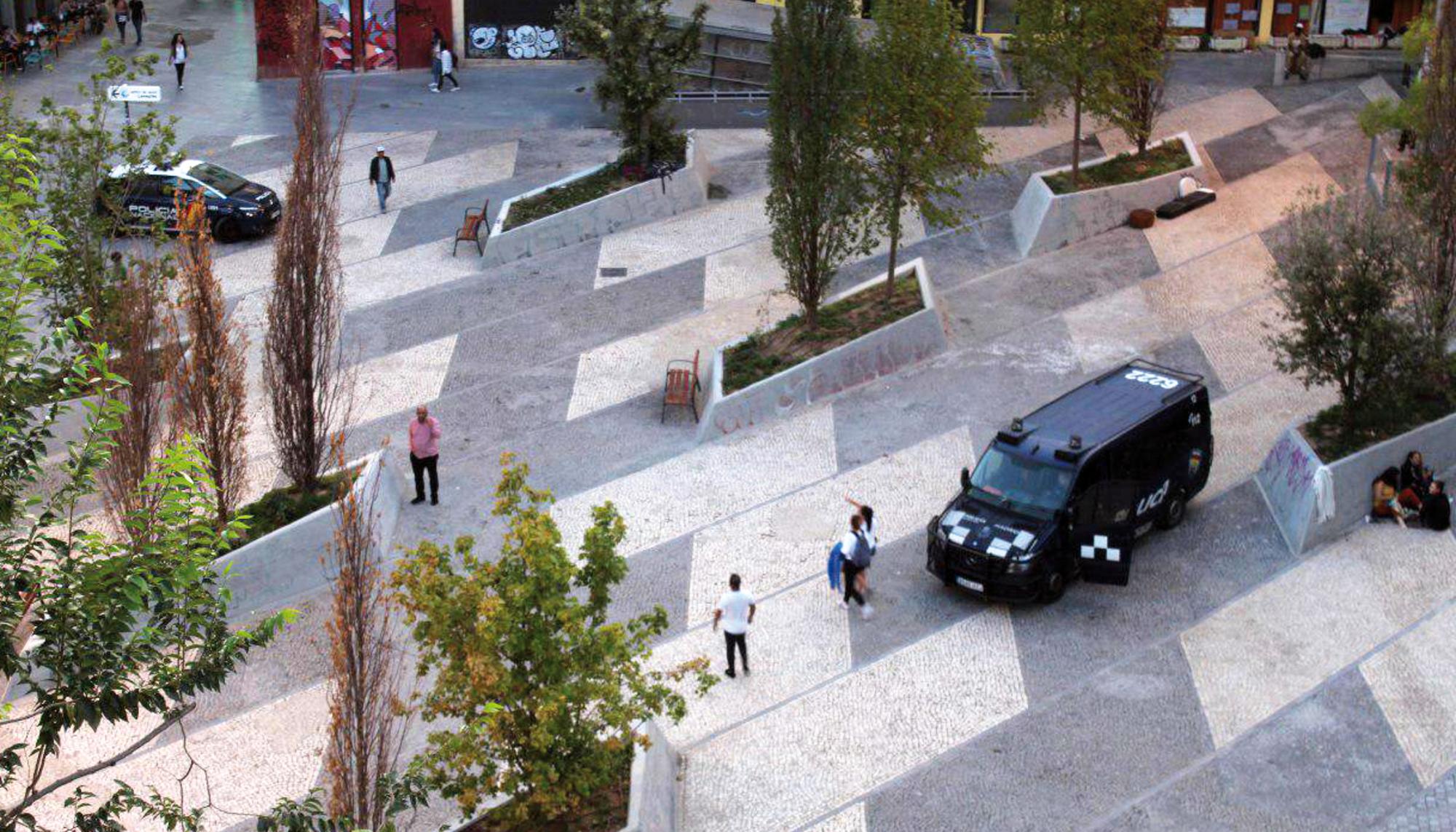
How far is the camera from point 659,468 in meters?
23.3

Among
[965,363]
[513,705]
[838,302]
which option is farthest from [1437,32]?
[513,705]

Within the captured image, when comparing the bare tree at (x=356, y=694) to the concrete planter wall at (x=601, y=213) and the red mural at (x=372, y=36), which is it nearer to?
the concrete planter wall at (x=601, y=213)

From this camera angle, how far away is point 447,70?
42031 millimetres

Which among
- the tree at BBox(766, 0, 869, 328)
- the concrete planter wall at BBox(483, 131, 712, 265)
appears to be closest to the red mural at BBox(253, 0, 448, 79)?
the concrete planter wall at BBox(483, 131, 712, 265)

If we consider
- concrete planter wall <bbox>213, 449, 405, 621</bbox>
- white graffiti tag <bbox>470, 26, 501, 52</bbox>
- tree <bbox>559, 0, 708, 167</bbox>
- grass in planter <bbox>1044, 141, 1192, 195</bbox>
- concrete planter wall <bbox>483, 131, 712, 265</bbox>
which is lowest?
concrete planter wall <bbox>213, 449, 405, 621</bbox>

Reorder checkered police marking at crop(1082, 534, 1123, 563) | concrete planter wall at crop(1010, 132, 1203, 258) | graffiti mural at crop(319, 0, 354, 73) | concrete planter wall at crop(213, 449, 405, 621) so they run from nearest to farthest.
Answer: checkered police marking at crop(1082, 534, 1123, 563), concrete planter wall at crop(213, 449, 405, 621), concrete planter wall at crop(1010, 132, 1203, 258), graffiti mural at crop(319, 0, 354, 73)

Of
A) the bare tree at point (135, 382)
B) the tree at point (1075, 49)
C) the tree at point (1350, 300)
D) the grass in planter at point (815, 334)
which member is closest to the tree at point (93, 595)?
the bare tree at point (135, 382)

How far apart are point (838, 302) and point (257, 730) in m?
13.0

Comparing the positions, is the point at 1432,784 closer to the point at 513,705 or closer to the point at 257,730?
the point at 513,705

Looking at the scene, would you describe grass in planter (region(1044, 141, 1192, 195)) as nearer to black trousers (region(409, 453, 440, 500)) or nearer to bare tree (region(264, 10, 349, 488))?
black trousers (region(409, 453, 440, 500))

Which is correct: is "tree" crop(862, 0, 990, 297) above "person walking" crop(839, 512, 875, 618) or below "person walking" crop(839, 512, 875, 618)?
above

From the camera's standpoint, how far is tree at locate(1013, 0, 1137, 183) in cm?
3061

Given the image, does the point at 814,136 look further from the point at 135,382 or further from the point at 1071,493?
the point at 135,382

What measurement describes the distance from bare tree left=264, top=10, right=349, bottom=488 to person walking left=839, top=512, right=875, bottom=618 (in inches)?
263
